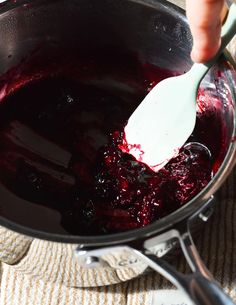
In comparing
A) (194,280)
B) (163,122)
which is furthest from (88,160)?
(194,280)

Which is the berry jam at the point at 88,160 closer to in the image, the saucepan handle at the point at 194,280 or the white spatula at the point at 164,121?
the white spatula at the point at 164,121

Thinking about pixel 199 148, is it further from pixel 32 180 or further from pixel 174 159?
pixel 32 180

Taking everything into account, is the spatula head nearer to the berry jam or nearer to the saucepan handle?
the berry jam

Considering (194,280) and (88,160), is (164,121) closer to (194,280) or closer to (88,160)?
(88,160)

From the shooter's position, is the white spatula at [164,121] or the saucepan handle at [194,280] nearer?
the saucepan handle at [194,280]

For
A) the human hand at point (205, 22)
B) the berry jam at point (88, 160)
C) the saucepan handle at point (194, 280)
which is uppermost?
the human hand at point (205, 22)

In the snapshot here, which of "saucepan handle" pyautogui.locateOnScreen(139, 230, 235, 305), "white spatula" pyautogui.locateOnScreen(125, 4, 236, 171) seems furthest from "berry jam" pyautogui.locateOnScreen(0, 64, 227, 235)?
"saucepan handle" pyautogui.locateOnScreen(139, 230, 235, 305)

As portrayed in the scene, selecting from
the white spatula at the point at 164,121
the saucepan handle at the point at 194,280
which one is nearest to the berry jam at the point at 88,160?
the white spatula at the point at 164,121
